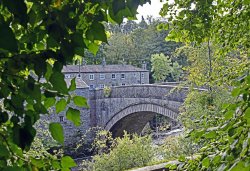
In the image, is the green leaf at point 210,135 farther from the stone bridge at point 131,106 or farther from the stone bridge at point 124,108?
the stone bridge at point 124,108

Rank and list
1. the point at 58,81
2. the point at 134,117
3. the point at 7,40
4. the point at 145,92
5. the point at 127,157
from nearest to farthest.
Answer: the point at 7,40
the point at 58,81
the point at 127,157
the point at 145,92
the point at 134,117

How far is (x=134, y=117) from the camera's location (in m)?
21.3

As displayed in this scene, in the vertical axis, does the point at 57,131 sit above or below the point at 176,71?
below

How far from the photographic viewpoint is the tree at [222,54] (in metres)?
1.28

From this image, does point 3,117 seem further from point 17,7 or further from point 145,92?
point 145,92

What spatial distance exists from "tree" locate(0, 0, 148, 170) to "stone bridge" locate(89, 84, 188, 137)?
15.1m

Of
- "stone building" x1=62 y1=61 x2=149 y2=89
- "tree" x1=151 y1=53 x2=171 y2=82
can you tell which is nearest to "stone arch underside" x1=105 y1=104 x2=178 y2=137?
"tree" x1=151 y1=53 x2=171 y2=82

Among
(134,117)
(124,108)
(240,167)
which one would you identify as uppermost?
(240,167)

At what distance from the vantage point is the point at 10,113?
75 cm

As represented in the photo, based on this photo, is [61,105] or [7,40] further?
[61,105]

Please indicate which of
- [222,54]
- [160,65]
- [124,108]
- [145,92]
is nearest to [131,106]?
[124,108]

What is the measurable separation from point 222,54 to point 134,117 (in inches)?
736

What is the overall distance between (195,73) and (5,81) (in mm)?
8088

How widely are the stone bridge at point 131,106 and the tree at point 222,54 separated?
13.5m
